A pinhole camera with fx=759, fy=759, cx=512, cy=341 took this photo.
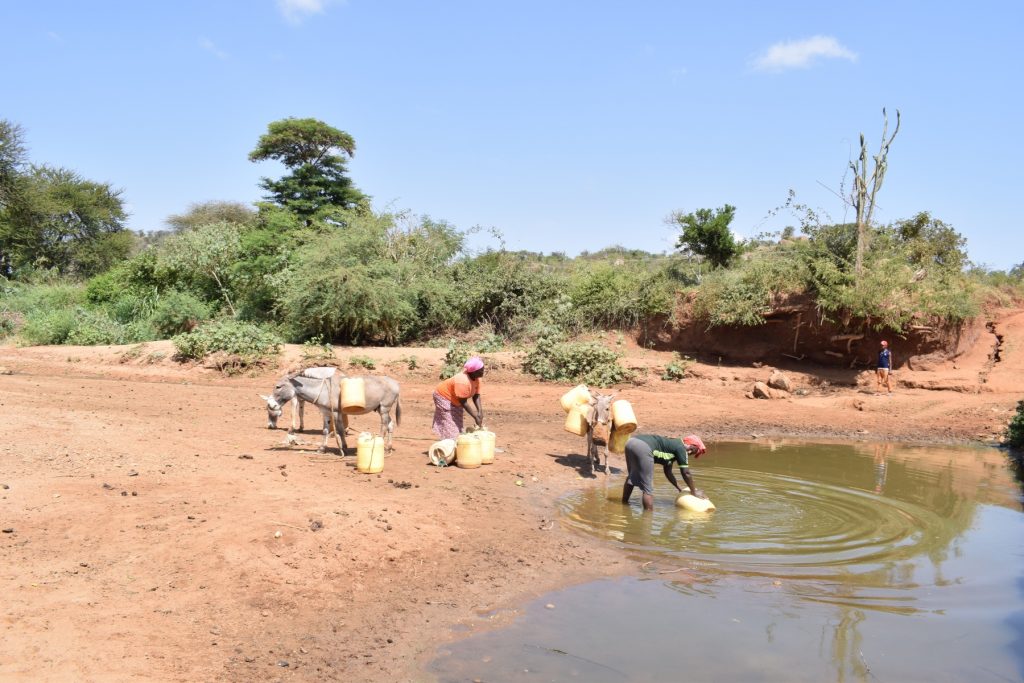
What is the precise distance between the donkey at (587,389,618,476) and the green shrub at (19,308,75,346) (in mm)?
21197

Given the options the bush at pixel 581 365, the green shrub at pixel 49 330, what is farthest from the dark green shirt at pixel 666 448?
the green shrub at pixel 49 330

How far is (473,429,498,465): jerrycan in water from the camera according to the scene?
36.8 feet

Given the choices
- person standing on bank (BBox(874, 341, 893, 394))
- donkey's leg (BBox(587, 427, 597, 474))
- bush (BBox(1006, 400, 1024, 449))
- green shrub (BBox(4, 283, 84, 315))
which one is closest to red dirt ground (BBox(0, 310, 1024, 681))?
donkey's leg (BBox(587, 427, 597, 474))

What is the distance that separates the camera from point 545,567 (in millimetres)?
7633

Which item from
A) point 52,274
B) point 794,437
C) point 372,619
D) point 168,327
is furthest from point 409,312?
point 52,274

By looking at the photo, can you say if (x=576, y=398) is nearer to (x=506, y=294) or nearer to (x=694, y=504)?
(x=694, y=504)

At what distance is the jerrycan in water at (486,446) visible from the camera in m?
11.2

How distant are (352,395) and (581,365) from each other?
11.2 metres

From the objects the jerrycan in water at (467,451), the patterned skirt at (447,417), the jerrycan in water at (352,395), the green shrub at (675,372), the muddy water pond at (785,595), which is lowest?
the muddy water pond at (785,595)

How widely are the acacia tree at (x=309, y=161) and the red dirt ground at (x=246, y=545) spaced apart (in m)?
23.4

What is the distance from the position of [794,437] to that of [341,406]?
991cm

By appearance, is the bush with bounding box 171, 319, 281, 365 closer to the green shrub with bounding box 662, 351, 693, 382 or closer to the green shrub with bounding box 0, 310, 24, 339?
the green shrub with bounding box 0, 310, 24, 339

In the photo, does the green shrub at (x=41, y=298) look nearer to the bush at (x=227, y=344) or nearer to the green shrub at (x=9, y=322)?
the green shrub at (x=9, y=322)

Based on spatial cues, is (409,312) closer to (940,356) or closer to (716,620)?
(940,356)
